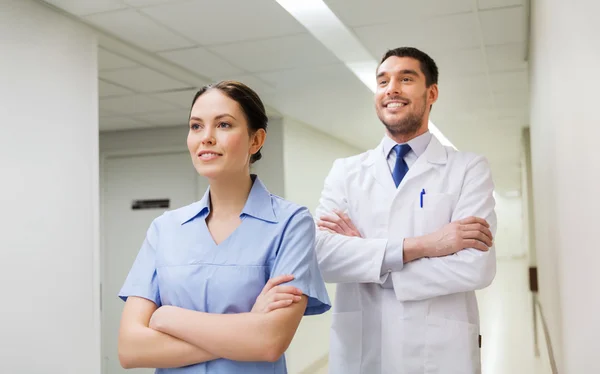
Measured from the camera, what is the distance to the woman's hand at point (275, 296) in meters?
1.43

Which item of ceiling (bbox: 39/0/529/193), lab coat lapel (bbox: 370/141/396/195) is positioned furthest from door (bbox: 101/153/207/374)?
lab coat lapel (bbox: 370/141/396/195)

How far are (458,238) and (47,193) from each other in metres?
2.23

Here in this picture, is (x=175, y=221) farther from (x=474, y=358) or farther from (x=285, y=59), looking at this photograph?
(x=285, y=59)

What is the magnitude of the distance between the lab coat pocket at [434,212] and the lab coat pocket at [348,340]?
1.26 ft

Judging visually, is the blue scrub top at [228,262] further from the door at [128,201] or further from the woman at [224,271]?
the door at [128,201]

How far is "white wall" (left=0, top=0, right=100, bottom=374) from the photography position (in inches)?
112

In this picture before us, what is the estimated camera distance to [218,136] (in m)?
1.55

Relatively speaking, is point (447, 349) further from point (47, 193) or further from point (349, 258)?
point (47, 193)

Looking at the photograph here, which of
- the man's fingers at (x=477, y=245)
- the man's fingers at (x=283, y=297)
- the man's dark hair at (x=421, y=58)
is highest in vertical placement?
the man's dark hair at (x=421, y=58)

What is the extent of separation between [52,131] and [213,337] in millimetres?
2202

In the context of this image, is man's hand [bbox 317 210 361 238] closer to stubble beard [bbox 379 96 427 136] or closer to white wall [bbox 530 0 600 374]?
stubble beard [bbox 379 96 427 136]

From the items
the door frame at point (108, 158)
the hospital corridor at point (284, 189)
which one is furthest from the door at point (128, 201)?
the hospital corridor at point (284, 189)

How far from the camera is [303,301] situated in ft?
4.99

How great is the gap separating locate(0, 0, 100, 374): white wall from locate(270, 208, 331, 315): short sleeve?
1.89 meters
